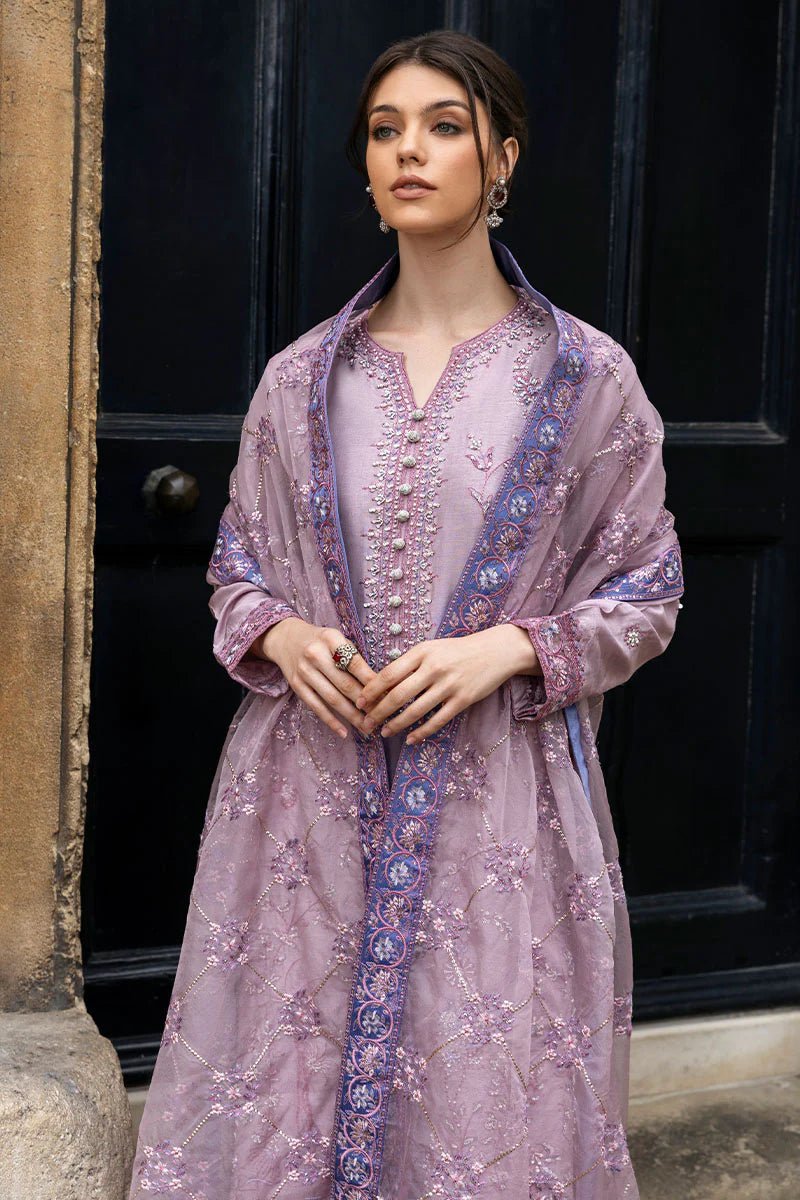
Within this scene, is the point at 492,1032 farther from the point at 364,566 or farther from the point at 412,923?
the point at 364,566

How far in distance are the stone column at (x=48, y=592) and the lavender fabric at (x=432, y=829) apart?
12cm

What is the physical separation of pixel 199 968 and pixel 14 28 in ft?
3.80

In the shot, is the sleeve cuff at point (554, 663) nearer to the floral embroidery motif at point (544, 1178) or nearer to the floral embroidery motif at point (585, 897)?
the floral embroidery motif at point (585, 897)

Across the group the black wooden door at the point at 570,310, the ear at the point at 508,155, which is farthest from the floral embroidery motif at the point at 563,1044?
the ear at the point at 508,155

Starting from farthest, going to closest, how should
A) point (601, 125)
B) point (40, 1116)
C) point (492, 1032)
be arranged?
point (601, 125), point (40, 1116), point (492, 1032)

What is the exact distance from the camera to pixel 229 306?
8.01 feet

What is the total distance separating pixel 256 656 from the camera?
75.6 inches

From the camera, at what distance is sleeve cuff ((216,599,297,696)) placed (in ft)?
6.14

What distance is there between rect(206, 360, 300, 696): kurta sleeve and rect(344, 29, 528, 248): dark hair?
346mm

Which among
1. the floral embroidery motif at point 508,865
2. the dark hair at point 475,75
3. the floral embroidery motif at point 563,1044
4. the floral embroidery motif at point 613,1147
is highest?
the dark hair at point 475,75

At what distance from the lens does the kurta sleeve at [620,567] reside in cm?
182

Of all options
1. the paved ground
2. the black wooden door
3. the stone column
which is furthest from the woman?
the paved ground

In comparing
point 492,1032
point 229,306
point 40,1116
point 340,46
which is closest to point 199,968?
point 40,1116

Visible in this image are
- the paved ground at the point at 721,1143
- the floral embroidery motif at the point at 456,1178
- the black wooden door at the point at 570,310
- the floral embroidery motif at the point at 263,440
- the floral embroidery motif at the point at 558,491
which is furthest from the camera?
the paved ground at the point at 721,1143
